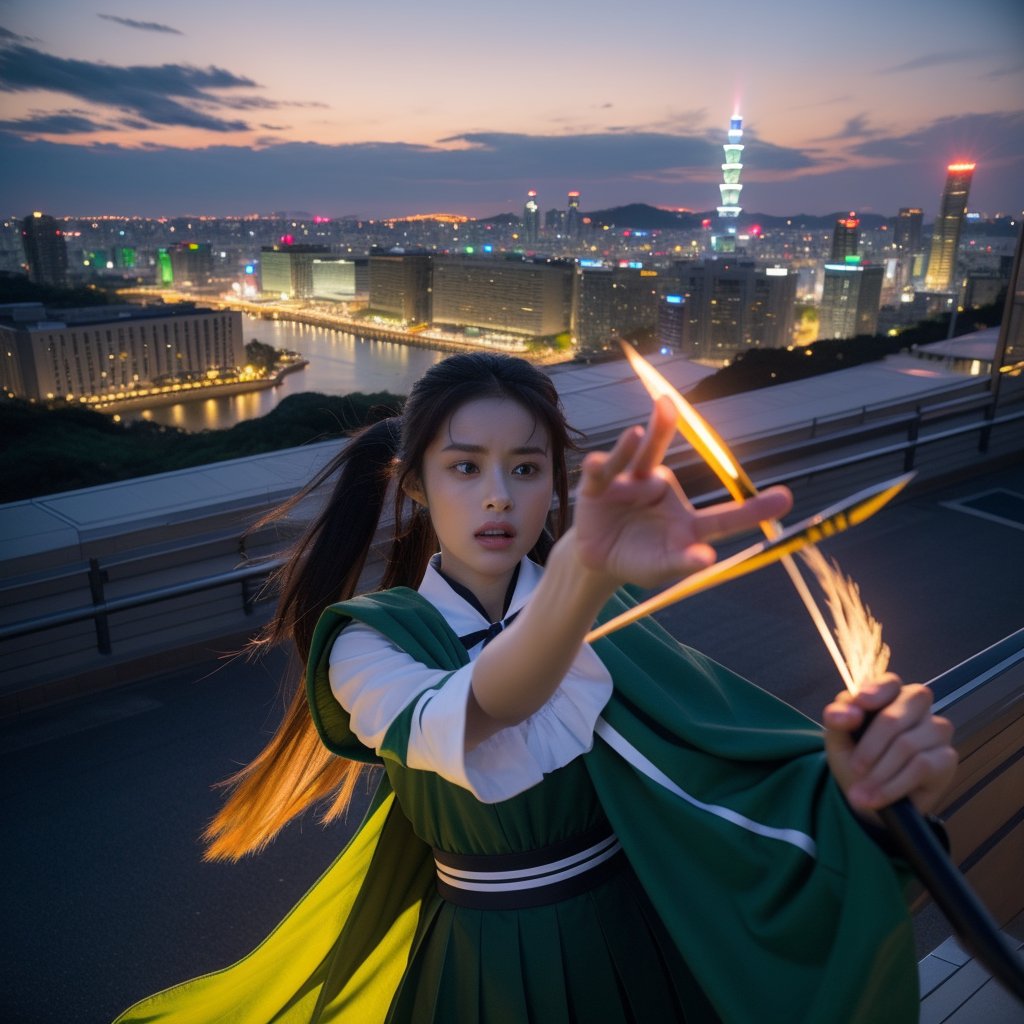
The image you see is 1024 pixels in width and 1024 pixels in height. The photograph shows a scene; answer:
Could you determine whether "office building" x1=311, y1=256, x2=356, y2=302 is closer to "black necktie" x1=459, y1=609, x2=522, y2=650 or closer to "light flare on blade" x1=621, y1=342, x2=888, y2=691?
"black necktie" x1=459, y1=609, x2=522, y2=650

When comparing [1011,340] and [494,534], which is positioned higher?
[494,534]

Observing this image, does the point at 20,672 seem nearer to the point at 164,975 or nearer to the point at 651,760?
the point at 164,975

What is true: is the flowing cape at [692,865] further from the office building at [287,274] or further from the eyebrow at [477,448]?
the office building at [287,274]

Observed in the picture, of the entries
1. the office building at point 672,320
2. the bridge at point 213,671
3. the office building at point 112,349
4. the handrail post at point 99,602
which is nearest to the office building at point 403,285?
the office building at point 112,349

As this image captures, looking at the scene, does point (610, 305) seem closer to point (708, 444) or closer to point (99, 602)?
point (99, 602)

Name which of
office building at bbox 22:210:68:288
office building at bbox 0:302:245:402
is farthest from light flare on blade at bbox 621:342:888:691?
office building at bbox 22:210:68:288

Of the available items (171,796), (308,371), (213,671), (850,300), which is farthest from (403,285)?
(850,300)

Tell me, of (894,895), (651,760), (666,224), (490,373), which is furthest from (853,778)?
(666,224)
